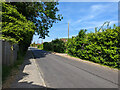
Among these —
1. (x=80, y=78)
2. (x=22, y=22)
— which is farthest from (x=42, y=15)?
(x=80, y=78)

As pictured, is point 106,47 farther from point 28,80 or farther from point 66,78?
point 28,80

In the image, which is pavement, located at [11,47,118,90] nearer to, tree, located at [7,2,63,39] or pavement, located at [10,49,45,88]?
pavement, located at [10,49,45,88]

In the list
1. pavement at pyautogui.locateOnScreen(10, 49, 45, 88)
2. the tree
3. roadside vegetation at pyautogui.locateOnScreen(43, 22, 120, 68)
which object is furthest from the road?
the tree

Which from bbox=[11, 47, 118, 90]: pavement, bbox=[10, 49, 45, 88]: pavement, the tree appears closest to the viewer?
bbox=[10, 49, 45, 88]: pavement

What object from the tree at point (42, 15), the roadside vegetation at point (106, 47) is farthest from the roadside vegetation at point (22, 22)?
the roadside vegetation at point (106, 47)

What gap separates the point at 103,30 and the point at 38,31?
1139cm

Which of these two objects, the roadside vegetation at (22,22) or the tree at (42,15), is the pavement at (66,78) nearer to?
the roadside vegetation at (22,22)

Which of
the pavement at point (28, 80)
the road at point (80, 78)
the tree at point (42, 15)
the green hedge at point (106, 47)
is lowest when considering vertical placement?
the road at point (80, 78)

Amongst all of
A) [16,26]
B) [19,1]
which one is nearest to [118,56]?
[16,26]

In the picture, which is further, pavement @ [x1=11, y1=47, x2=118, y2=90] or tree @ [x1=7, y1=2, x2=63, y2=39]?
tree @ [x1=7, y1=2, x2=63, y2=39]

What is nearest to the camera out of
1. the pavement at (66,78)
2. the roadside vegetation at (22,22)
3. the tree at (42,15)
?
the pavement at (66,78)

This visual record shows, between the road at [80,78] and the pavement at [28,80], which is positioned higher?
the pavement at [28,80]

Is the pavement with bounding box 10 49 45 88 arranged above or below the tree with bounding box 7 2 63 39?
below

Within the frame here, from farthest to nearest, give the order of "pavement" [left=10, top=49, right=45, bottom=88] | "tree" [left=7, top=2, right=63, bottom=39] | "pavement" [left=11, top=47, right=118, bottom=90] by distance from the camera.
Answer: "tree" [left=7, top=2, right=63, bottom=39]
"pavement" [left=11, top=47, right=118, bottom=90]
"pavement" [left=10, top=49, right=45, bottom=88]
